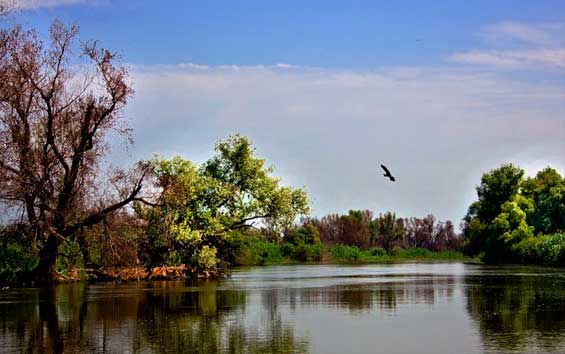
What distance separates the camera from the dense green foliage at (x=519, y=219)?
2795 inches

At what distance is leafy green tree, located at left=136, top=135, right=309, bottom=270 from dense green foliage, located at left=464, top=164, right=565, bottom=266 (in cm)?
2404

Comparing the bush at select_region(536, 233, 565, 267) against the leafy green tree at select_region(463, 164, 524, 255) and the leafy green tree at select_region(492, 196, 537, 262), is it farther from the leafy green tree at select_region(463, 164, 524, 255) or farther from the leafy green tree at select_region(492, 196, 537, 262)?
the leafy green tree at select_region(463, 164, 524, 255)

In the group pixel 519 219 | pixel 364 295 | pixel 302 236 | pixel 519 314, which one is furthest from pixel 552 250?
pixel 519 314

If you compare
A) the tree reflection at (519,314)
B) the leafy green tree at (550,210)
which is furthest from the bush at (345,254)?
the tree reflection at (519,314)

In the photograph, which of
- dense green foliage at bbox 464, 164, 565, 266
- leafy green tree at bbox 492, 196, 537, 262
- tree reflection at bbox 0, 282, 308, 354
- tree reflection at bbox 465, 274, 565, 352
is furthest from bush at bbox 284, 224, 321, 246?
tree reflection at bbox 0, 282, 308, 354

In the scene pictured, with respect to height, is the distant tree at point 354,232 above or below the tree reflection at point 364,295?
above

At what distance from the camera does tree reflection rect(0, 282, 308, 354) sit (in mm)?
18875

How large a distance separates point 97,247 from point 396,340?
3003 cm

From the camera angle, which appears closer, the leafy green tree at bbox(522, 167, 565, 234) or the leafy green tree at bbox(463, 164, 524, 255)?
the leafy green tree at bbox(522, 167, 565, 234)

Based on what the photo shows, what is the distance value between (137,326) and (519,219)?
61.4 meters

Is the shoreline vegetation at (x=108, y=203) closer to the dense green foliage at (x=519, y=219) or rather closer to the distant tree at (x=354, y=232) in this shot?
the dense green foliage at (x=519, y=219)

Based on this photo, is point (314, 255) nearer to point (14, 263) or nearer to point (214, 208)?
point (214, 208)

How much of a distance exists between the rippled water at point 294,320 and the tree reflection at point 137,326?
3 cm

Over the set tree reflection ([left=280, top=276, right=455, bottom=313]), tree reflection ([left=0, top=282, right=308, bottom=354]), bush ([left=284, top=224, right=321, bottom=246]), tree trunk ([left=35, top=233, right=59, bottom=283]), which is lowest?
tree reflection ([left=0, top=282, right=308, bottom=354])
